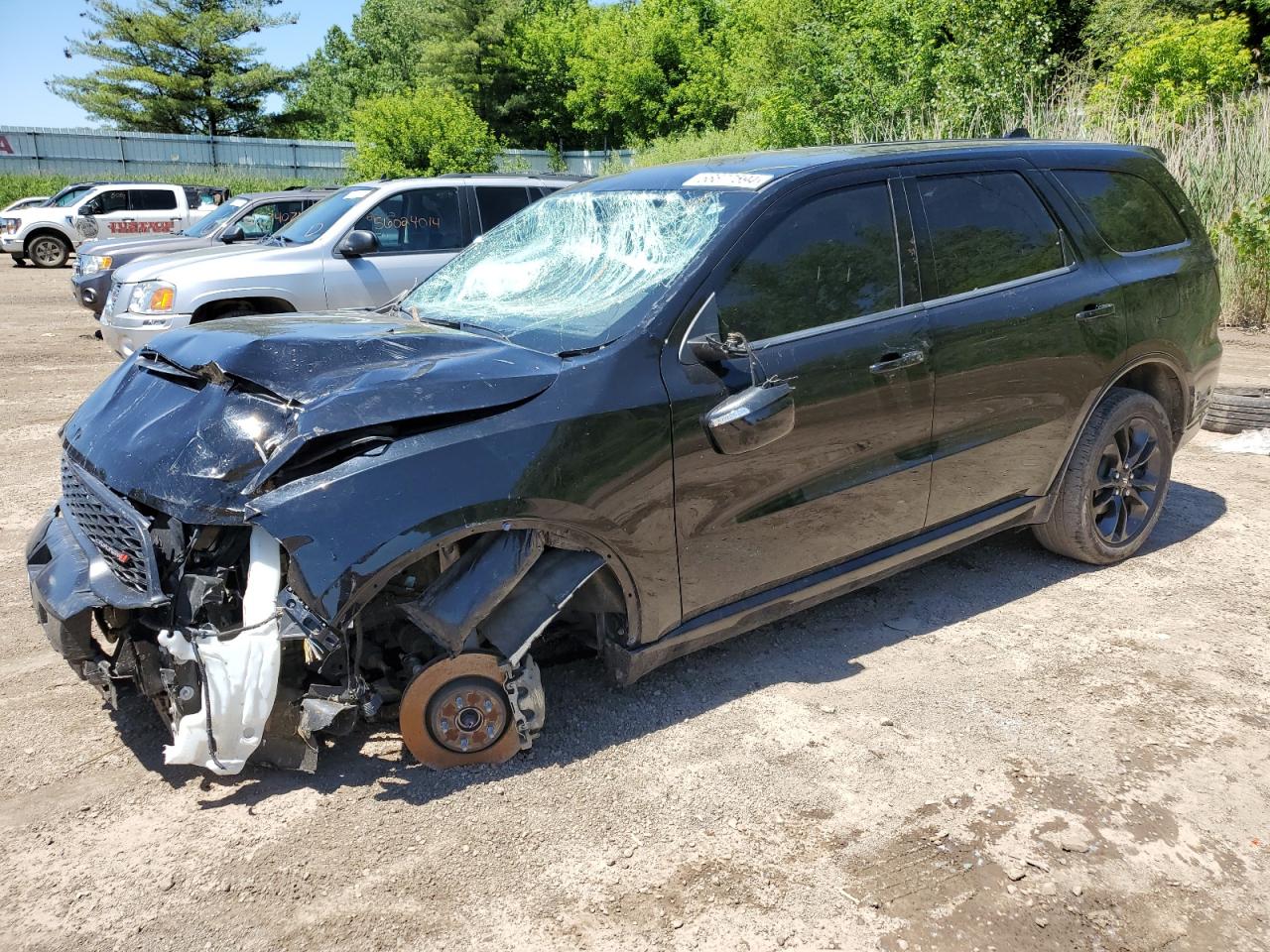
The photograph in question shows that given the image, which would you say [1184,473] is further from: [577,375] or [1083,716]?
[577,375]

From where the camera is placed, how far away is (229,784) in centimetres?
309

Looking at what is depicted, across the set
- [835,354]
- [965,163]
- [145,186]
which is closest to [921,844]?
[835,354]

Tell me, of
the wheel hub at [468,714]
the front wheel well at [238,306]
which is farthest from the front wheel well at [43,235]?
the wheel hub at [468,714]

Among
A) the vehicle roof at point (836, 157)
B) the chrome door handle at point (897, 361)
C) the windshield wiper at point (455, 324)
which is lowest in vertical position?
the chrome door handle at point (897, 361)

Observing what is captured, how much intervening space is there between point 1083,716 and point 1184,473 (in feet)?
11.2

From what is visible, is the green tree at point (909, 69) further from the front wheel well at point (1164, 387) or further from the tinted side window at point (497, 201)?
the front wheel well at point (1164, 387)

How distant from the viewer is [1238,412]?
689cm

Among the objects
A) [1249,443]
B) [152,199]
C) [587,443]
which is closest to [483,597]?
[587,443]

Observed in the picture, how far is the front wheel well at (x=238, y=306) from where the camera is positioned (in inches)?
329

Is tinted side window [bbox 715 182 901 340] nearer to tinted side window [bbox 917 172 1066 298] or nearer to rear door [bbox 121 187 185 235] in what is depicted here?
tinted side window [bbox 917 172 1066 298]

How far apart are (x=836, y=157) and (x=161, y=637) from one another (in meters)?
2.85

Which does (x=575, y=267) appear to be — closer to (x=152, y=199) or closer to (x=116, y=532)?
(x=116, y=532)

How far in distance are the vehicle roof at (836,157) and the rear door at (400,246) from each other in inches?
198

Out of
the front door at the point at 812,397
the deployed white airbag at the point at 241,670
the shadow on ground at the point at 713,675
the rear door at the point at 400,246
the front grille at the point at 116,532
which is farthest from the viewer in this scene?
the rear door at the point at 400,246
